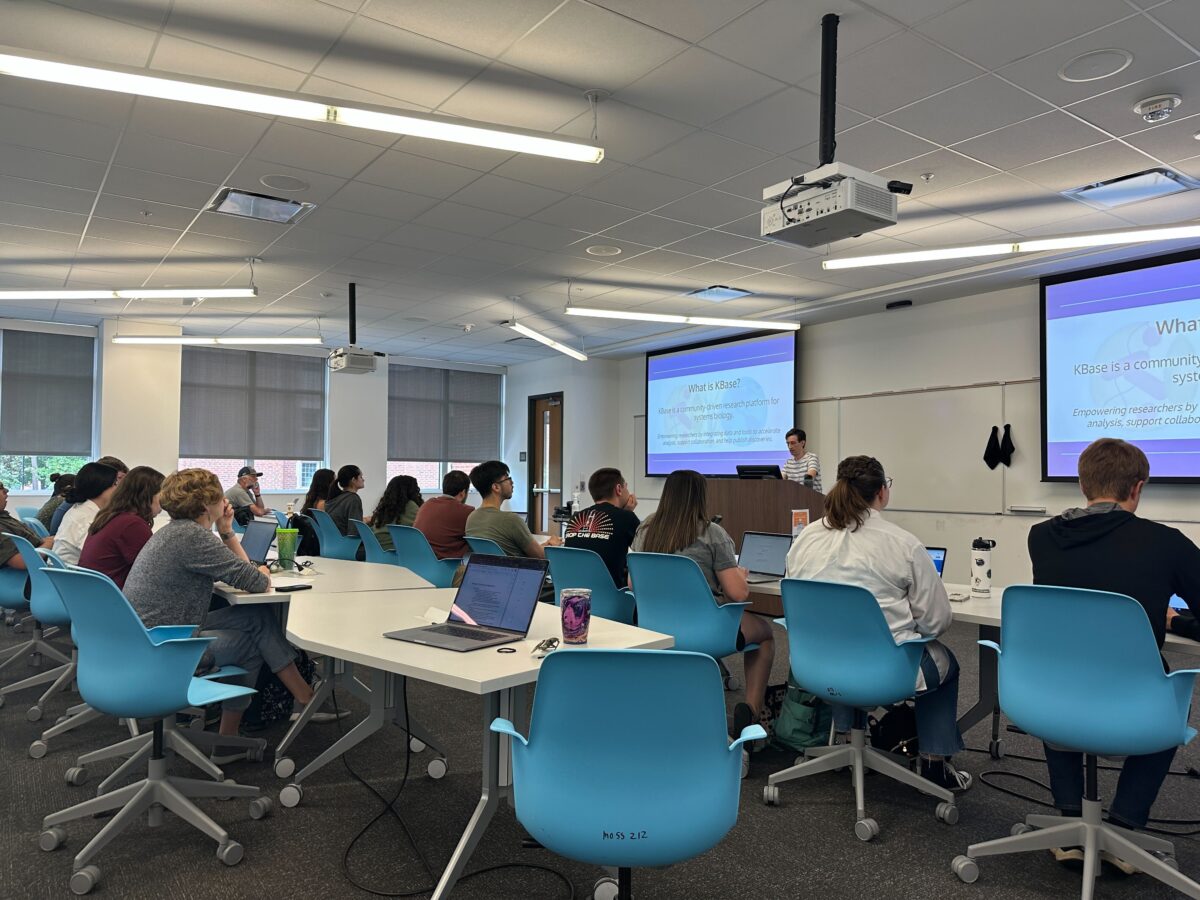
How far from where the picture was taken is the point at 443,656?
2.06 metres

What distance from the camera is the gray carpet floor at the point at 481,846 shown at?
238 cm

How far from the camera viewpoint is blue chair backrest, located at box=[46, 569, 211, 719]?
2408 mm


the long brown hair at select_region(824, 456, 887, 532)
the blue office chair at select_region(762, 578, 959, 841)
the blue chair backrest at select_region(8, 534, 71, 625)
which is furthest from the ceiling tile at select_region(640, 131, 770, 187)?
the blue chair backrest at select_region(8, 534, 71, 625)

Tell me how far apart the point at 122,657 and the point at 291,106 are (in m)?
2.26

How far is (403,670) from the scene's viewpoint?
77.3 inches

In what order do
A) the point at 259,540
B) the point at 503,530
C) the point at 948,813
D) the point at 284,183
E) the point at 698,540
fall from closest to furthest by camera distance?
the point at 948,813, the point at 698,540, the point at 259,540, the point at 503,530, the point at 284,183

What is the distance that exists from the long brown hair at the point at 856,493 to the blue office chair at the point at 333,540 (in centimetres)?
410

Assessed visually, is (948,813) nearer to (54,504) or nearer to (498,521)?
(498,521)

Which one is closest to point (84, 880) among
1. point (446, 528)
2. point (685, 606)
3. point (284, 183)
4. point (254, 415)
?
point (685, 606)

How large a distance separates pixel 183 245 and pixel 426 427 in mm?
6172

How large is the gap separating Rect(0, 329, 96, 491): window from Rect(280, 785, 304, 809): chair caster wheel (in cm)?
865

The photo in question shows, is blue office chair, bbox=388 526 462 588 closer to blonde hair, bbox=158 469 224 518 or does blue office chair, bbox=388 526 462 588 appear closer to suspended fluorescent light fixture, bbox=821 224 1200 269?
blonde hair, bbox=158 469 224 518

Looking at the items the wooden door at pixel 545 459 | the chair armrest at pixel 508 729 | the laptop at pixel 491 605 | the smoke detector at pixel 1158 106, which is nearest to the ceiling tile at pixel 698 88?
the smoke detector at pixel 1158 106

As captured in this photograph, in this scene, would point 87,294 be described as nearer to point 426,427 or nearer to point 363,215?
point 363,215
